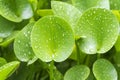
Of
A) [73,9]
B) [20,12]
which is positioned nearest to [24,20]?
[20,12]

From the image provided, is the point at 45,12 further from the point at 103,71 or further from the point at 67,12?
the point at 103,71

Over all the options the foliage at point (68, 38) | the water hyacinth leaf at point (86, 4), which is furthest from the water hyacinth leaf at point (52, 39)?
the water hyacinth leaf at point (86, 4)

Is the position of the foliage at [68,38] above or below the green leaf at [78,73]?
above

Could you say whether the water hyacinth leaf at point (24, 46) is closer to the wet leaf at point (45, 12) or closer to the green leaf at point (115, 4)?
the wet leaf at point (45, 12)

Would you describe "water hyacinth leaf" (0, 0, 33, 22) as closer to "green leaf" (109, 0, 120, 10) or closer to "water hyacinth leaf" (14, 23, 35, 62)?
"water hyacinth leaf" (14, 23, 35, 62)

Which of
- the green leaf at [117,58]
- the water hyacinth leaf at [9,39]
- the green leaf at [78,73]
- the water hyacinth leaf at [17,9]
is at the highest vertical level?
the water hyacinth leaf at [17,9]
